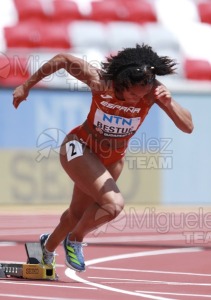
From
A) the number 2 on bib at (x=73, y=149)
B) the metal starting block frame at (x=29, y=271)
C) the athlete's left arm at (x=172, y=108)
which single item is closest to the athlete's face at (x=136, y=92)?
the athlete's left arm at (x=172, y=108)

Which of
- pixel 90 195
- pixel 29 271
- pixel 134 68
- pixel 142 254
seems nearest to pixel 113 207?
pixel 90 195

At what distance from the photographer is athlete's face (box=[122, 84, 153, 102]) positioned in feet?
26.0

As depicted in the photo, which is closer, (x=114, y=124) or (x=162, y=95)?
(x=162, y=95)

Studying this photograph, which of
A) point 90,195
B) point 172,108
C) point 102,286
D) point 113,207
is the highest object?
point 172,108

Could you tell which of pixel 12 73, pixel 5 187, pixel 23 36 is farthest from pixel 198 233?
pixel 23 36

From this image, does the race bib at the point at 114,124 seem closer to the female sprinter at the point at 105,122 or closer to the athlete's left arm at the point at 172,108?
the female sprinter at the point at 105,122

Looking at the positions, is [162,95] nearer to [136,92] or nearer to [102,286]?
[136,92]

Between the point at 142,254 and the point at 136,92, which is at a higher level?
the point at 136,92

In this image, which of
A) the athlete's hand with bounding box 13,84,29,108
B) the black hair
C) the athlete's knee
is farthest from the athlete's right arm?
the athlete's knee

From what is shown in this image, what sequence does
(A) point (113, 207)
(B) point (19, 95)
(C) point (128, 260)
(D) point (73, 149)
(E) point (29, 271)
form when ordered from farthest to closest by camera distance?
(C) point (128, 260)
(E) point (29, 271)
(D) point (73, 149)
(B) point (19, 95)
(A) point (113, 207)

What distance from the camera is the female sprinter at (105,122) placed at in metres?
8.06

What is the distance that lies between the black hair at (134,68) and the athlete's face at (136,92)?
0.03 metres

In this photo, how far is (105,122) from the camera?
27.4 ft

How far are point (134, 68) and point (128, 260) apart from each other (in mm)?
3377
